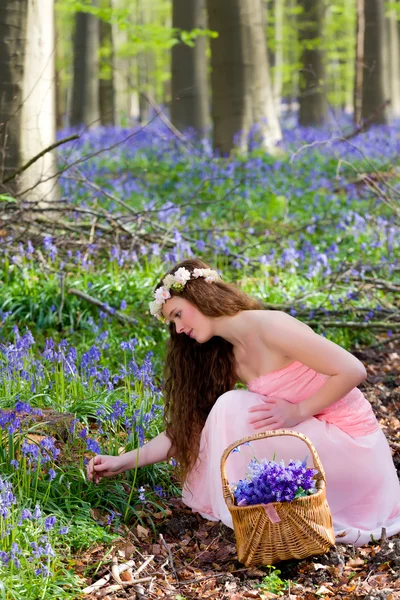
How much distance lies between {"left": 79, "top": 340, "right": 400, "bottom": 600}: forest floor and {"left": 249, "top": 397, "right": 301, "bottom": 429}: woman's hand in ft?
1.70

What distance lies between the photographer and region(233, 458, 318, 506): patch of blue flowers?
3.03 meters

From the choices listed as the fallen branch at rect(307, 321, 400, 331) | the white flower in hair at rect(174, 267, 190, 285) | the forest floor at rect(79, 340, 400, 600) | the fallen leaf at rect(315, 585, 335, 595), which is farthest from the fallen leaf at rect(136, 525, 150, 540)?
the fallen branch at rect(307, 321, 400, 331)

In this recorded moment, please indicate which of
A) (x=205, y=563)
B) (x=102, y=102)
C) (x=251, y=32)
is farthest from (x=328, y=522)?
(x=102, y=102)

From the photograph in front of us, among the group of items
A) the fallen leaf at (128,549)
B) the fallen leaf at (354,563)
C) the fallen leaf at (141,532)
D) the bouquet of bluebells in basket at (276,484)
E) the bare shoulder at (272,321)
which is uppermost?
the bare shoulder at (272,321)

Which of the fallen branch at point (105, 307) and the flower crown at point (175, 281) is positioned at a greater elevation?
the flower crown at point (175, 281)

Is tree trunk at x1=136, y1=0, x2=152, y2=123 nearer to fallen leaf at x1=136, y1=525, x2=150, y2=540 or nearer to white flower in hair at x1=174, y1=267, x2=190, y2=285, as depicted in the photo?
white flower in hair at x1=174, y1=267, x2=190, y2=285

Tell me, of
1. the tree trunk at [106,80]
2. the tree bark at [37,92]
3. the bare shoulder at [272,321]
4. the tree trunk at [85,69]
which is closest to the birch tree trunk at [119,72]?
the tree trunk at [106,80]

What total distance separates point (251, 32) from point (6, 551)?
10.9 m

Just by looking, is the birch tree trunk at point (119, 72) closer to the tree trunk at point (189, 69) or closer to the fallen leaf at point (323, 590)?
the tree trunk at point (189, 69)

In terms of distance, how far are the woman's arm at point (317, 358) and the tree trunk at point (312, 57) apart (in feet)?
48.3

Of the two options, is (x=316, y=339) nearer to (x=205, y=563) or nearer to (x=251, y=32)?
(x=205, y=563)

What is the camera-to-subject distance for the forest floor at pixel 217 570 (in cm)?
297

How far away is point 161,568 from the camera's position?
315cm

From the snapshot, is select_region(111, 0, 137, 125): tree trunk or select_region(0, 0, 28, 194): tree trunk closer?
select_region(0, 0, 28, 194): tree trunk
